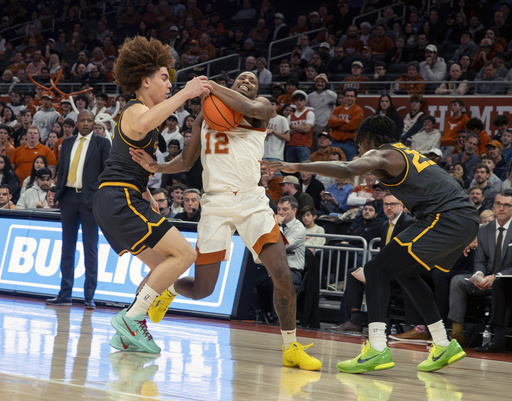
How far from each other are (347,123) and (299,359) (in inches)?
313

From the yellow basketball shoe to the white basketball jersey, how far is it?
1143 mm

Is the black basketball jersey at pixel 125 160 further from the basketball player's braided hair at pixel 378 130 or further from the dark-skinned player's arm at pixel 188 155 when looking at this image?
the basketball player's braided hair at pixel 378 130

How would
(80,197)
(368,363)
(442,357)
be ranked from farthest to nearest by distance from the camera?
(80,197), (442,357), (368,363)

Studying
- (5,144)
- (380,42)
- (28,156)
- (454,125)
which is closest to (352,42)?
(380,42)

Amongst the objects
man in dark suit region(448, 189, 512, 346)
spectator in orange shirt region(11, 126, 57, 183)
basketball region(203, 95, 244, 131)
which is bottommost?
man in dark suit region(448, 189, 512, 346)

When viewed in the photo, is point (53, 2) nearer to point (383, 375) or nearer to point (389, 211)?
point (389, 211)

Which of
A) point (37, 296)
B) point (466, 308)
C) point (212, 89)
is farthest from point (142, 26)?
point (212, 89)

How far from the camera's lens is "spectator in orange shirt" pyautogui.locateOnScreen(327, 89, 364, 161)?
1205cm

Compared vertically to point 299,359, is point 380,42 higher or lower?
higher

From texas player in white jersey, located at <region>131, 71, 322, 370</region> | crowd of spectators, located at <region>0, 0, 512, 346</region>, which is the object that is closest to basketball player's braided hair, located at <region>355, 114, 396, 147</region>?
texas player in white jersey, located at <region>131, 71, 322, 370</region>

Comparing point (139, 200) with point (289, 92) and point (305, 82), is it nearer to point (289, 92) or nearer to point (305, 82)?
point (289, 92)

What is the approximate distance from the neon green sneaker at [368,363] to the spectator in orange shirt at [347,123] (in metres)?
7.56

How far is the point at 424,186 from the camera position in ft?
15.6

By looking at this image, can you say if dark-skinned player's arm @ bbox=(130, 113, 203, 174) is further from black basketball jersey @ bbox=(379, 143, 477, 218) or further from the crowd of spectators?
the crowd of spectators
